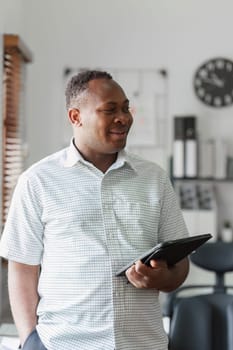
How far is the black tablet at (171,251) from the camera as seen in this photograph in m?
1.22

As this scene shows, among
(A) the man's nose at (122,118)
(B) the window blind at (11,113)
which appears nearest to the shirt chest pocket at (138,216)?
(A) the man's nose at (122,118)

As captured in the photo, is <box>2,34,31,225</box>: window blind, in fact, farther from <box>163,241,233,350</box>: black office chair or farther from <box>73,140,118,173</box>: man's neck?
<box>73,140,118,173</box>: man's neck

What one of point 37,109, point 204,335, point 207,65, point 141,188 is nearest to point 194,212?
point 207,65

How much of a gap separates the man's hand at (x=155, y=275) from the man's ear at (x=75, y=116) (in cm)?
42

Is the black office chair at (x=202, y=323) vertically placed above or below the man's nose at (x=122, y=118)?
below

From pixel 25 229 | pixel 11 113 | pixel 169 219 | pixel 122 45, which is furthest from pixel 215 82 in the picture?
pixel 25 229

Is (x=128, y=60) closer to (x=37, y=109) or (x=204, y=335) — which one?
(x=37, y=109)

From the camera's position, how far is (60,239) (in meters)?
1.36

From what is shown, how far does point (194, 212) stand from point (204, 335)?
2772 millimetres

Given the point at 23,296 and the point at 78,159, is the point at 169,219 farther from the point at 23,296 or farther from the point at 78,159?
the point at 23,296

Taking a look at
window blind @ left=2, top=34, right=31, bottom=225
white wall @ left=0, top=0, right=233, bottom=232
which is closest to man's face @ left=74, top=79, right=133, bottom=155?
window blind @ left=2, top=34, right=31, bottom=225

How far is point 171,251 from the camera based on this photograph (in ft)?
4.17

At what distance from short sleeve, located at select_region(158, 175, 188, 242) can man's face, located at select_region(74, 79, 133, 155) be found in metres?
0.19

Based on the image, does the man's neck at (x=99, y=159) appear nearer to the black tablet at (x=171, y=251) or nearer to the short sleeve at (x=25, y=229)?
the short sleeve at (x=25, y=229)
